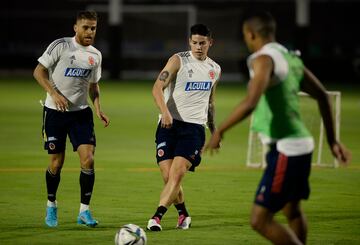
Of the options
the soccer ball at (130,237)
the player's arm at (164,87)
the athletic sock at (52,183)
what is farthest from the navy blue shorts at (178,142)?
the soccer ball at (130,237)

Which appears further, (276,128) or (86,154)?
(86,154)

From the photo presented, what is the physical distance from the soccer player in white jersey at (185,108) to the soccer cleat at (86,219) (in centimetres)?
69

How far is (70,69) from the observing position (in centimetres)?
1057

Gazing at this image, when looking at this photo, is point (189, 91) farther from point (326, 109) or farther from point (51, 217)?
point (326, 109)

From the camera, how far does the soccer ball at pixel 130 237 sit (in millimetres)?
8797

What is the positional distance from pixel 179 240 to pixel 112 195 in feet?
10.9

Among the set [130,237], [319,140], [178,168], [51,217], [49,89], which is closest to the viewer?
[130,237]

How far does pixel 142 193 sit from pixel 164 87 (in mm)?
Result: 3169

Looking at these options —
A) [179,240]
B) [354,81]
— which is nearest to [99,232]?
[179,240]

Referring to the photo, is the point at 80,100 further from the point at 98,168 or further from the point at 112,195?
the point at 98,168

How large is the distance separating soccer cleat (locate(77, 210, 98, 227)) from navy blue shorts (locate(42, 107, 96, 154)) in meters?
0.76

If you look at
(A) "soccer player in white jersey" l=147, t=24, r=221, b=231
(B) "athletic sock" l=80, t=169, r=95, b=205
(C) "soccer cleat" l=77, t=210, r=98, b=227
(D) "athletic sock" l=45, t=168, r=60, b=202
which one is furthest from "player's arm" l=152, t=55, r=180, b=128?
(D) "athletic sock" l=45, t=168, r=60, b=202

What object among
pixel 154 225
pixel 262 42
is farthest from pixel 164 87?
pixel 262 42

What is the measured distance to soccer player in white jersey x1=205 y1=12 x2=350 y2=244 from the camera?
7.11 m
